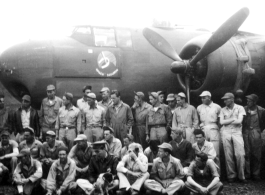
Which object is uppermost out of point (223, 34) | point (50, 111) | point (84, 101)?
point (223, 34)

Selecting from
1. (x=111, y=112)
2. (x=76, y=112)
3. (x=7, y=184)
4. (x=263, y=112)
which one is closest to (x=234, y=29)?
(x=263, y=112)

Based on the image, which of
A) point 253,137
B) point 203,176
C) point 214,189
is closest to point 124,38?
point 253,137

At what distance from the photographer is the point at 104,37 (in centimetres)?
1140

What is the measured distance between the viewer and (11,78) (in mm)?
10383

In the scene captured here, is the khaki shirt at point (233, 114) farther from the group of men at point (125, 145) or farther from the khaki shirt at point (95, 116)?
the khaki shirt at point (95, 116)

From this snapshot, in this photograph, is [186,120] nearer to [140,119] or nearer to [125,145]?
[140,119]

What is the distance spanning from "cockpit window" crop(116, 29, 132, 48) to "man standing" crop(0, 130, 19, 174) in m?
4.29

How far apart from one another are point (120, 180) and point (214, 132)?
2798 millimetres

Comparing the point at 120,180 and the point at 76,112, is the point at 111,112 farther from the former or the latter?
the point at 120,180

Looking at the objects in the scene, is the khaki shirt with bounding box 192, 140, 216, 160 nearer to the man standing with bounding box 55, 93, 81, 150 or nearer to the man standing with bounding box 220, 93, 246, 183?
the man standing with bounding box 220, 93, 246, 183

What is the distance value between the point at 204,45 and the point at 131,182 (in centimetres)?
448

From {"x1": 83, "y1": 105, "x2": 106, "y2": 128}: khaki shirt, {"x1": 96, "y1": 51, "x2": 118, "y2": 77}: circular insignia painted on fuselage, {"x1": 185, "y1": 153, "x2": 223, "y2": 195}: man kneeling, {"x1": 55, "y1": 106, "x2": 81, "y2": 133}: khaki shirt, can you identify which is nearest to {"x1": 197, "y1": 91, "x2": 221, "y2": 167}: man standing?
{"x1": 185, "y1": 153, "x2": 223, "y2": 195}: man kneeling

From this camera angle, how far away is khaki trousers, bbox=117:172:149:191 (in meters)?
7.94

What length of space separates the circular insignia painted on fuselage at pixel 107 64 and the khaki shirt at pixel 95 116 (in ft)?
5.19
